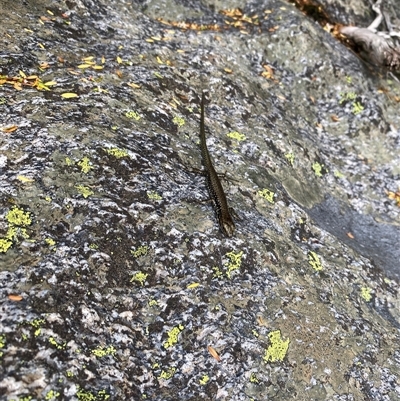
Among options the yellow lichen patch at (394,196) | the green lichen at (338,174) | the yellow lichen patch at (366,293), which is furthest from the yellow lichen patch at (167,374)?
the yellow lichen patch at (394,196)

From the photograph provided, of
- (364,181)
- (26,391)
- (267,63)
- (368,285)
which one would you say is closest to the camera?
(26,391)

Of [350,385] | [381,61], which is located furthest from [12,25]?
[381,61]

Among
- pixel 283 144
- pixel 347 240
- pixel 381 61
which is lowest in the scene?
pixel 347 240

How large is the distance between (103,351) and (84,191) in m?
1.55

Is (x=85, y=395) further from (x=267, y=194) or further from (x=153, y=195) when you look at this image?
(x=267, y=194)

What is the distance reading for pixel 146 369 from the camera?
3352 millimetres

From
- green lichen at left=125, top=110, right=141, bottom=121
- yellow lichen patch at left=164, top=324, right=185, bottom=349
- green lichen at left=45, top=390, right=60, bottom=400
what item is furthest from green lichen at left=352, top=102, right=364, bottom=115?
green lichen at left=45, top=390, right=60, bottom=400

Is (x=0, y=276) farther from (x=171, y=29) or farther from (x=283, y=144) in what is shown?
(x=171, y=29)

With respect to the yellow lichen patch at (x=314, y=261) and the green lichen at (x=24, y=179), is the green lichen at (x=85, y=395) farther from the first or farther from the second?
Result: the yellow lichen patch at (x=314, y=261)

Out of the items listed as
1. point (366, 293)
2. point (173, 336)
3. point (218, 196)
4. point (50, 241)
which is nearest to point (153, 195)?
point (218, 196)

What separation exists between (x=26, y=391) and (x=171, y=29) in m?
6.30

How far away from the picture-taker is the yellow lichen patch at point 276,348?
3834mm

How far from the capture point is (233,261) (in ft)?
14.1

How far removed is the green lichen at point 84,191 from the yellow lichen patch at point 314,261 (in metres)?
2.65
